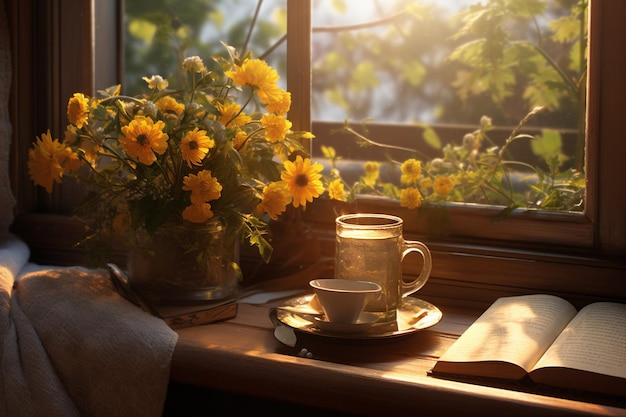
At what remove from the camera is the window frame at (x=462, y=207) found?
124 cm

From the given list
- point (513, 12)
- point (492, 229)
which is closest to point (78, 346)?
point (492, 229)

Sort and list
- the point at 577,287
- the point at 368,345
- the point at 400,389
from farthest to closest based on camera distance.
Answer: the point at 577,287 → the point at 368,345 → the point at 400,389

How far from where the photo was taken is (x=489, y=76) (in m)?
1.73

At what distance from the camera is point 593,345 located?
39.5 inches

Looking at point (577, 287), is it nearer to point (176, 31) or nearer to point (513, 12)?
point (513, 12)

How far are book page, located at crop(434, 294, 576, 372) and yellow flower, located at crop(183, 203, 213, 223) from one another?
1.26ft

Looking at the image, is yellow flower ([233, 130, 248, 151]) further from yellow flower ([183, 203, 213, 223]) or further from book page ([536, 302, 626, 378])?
book page ([536, 302, 626, 378])

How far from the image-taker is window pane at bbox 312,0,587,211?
57.5 inches

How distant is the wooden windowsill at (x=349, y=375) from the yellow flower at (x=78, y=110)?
34 cm

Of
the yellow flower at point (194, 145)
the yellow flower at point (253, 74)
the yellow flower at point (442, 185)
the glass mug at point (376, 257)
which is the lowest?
the glass mug at point (376, 257)

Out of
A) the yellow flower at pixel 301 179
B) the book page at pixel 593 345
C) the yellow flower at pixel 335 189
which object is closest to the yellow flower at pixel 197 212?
the yellow flower at pixel 301 179

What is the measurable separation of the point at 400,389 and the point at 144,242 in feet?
1.65

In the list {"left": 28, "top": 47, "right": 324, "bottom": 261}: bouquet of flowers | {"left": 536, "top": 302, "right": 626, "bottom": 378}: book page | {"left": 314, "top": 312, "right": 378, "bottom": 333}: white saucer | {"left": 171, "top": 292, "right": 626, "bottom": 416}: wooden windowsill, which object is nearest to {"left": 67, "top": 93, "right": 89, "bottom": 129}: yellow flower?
{"left": 28, "top": 47, "right": 324, "bottom": 261}: bouquet of flowers

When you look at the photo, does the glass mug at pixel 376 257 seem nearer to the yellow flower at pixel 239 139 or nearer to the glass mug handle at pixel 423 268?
the glass mug handle at pixel 423 268
